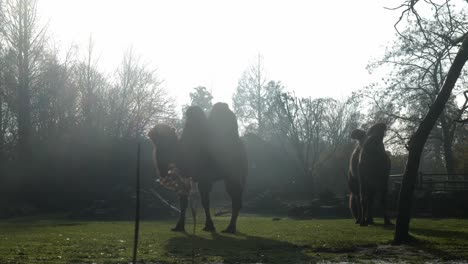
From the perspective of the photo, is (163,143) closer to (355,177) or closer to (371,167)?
(371,167)

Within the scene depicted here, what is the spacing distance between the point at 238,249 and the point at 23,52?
36110mm

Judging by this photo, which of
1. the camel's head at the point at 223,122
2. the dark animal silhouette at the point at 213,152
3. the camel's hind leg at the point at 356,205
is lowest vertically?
the camel's hind leg at the point at 356,205

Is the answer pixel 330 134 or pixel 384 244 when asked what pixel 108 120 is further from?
pixel 384 244

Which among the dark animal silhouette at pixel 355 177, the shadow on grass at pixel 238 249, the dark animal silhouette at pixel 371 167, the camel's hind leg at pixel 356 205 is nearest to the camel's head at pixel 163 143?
the shadow on grass at pixel 238 249

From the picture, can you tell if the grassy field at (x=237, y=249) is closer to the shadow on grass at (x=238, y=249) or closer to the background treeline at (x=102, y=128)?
the shadow on grass at (x=238, y=249)

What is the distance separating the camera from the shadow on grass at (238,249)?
9781 mm

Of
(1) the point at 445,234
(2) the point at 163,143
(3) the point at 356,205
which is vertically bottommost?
(1) the point at 445,234

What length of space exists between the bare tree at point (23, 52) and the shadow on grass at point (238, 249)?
31.9 metres

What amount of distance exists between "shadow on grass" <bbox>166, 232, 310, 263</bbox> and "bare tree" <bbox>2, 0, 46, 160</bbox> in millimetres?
31926

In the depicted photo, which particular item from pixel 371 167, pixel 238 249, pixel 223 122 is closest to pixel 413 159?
pixel 238 249

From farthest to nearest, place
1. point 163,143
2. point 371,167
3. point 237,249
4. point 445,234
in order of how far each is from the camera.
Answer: point 371,167 → point 163,143 → point 445,234 → point 237,249

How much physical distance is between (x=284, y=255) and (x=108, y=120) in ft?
148

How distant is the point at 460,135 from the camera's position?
176 feet

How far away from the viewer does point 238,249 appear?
1124 cm
